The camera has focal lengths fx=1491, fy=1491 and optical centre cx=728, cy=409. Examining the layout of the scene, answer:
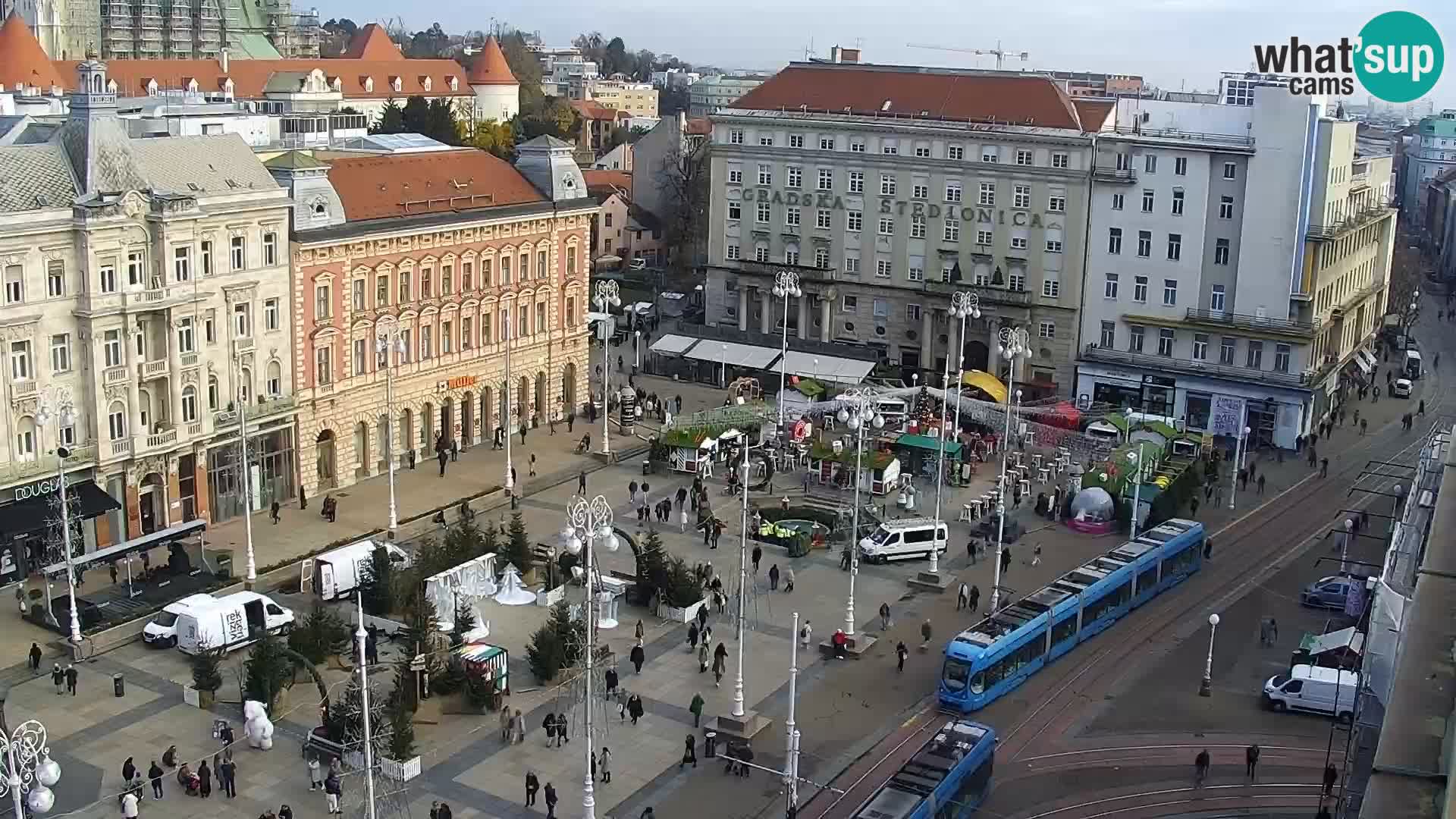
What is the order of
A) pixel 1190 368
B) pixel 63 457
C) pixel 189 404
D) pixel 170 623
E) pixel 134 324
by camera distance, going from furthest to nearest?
pixel 1190 368 < pixel 189 404 < pixel 134 324 < pixel 63 457 < pixel 170 623

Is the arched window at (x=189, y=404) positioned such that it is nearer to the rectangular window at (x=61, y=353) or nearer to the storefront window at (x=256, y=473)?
the storefront window at (x=256, y=473)

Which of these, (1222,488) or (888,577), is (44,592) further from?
(1222,488)

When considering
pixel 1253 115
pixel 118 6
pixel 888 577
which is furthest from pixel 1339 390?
pixel 118 6

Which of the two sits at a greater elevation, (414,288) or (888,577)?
(414,288)

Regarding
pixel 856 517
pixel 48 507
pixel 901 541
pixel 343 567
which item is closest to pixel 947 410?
pixel 901 541

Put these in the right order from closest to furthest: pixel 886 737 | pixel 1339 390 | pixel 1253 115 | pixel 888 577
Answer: pixel 886 737
pixel 888 577
pixel 1253 115
pixel 1339 390

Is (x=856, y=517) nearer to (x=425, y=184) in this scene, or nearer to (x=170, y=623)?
(x=170, y=623)
